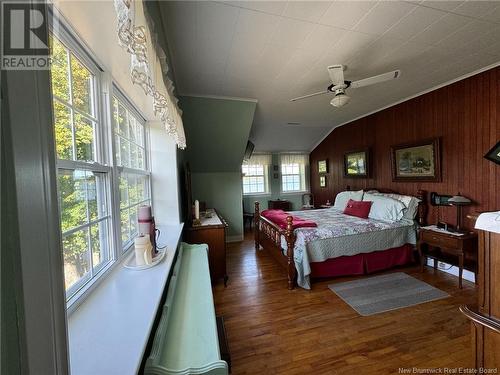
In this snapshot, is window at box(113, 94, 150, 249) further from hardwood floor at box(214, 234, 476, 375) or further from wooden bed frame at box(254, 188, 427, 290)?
wooden bed frame at box(254, 188, 427, 290)

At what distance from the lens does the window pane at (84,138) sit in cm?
111

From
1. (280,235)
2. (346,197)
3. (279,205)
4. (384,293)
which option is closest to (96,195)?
(280,235)

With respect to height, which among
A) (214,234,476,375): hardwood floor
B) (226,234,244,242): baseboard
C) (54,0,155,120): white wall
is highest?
(54,0,155,120): white wall

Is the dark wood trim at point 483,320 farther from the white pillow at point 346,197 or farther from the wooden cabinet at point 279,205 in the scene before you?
the wooden cabinet at point 279,205

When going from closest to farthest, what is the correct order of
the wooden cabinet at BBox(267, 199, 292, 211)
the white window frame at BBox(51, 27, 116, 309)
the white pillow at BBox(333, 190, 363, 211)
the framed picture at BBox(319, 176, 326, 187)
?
1. the white window frame at BBox(51, 27, 116, 309)
2. the white pillow at BBox(333, 190, 363, 211)
3. the framed picture at BBox(319, 176, 326, 187)
4. the wooden cabinet at BBox(267, 199, 292, 211)

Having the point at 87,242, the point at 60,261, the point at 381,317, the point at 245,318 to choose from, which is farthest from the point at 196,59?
the point at 381,317

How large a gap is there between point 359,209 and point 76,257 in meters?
3.80

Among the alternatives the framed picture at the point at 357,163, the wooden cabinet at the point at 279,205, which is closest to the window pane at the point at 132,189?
the framed picture at the point at 357,163

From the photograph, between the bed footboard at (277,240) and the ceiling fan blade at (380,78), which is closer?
the ceiling fan blade at (380,78)

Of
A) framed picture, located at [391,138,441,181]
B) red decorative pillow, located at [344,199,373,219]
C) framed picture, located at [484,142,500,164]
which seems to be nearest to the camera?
framed picture, located at [484,142,500,164]

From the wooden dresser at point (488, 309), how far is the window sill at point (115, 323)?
4.54ft

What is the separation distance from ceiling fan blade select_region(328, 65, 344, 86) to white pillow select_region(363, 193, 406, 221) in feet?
7.02

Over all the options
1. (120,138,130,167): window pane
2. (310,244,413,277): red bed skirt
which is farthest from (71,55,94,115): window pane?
(310,244,413,277): red bed skirt

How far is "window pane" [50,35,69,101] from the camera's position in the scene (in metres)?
0.93
